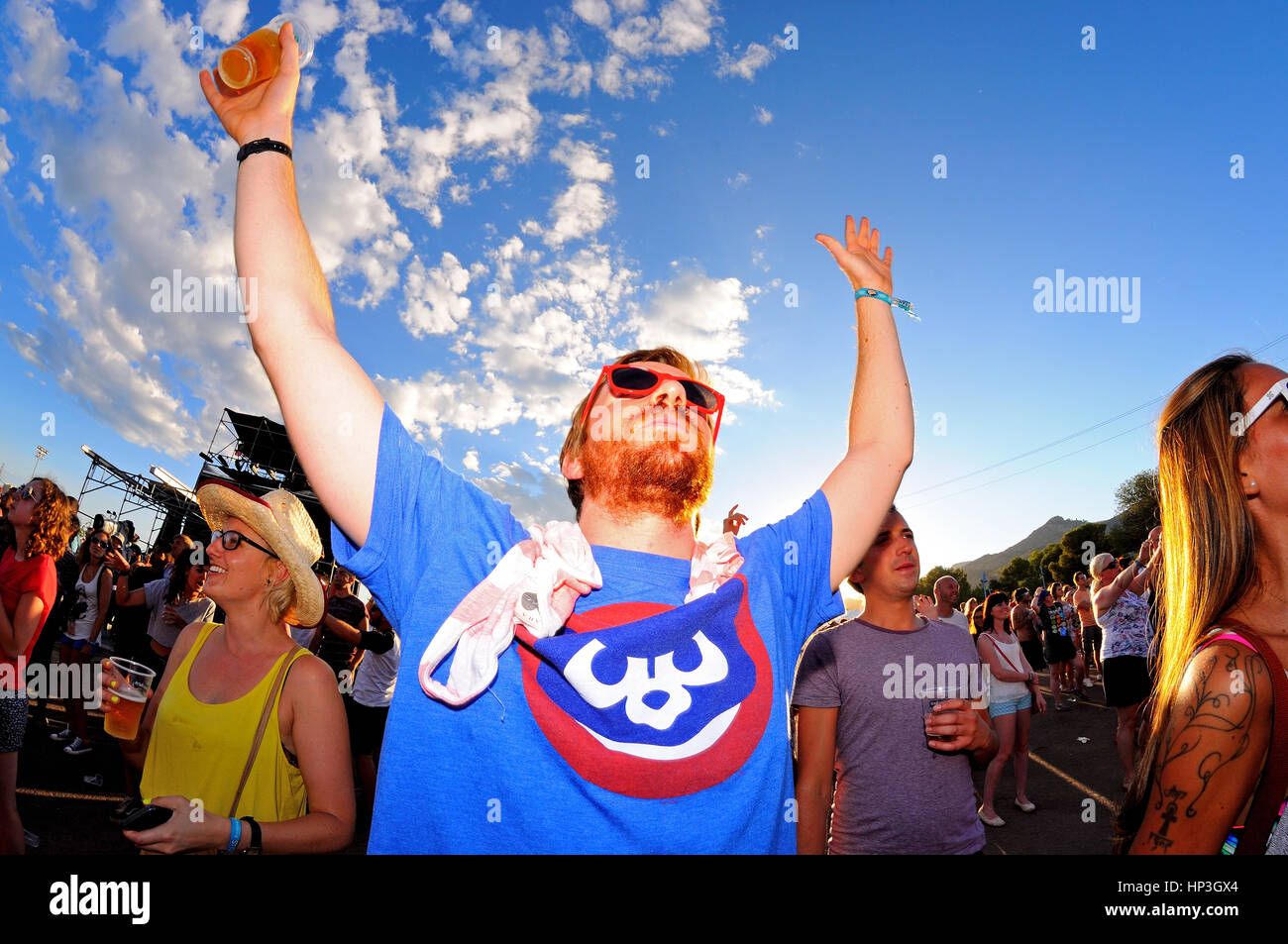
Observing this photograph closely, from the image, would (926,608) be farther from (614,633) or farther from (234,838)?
(234,838)

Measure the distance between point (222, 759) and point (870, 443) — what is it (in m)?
2.62

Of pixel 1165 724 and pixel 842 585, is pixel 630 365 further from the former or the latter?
pixel 1165 724

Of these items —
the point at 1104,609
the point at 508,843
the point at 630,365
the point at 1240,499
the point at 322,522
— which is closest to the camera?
the point at 508,843

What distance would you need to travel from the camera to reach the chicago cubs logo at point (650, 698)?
1299mm

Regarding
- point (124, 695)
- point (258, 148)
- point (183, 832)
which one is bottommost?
point (183, 832)

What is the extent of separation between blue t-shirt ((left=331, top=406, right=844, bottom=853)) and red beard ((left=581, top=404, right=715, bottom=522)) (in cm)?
25

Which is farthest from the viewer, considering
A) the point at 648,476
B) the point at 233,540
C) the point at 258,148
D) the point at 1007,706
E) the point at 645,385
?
the point at 1007,706

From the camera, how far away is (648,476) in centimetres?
171

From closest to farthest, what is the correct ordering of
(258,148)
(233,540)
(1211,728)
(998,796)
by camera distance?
(258,148), (1211,728), (233,540), (998,796)

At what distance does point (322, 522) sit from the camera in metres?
35.2

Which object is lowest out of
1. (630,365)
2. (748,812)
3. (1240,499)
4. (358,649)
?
(358,649)

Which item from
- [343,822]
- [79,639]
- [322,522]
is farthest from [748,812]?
[322,522]

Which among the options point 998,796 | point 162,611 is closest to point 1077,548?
point 998,796
